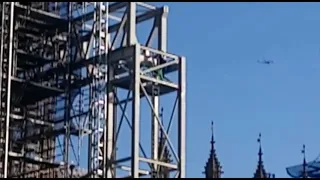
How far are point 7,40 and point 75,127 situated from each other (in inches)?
254

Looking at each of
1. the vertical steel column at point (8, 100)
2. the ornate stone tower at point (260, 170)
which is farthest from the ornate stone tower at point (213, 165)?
the vertical steel column at point (8, 100)

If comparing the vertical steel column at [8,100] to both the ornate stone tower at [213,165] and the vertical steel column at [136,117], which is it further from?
the ornate stone tower at [213,165]

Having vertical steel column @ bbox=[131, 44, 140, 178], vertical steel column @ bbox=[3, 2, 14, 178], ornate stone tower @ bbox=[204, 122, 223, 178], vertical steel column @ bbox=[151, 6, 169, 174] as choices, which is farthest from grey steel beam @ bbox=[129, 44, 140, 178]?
ornate stone tower @ bbox=[204, 122, 223, 178]

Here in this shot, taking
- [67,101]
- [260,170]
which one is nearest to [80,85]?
[67,101]

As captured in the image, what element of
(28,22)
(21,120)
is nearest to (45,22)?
(28,22)

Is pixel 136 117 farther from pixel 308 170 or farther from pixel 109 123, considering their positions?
pixel 308 170

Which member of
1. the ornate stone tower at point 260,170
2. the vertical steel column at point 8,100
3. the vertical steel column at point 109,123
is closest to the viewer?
the vertical steel column at point 8,100

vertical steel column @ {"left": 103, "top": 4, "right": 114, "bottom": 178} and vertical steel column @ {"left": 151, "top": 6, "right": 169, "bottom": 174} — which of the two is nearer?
vertical steel column @ {"left": 103, "top": 4, "right": 114, "bottom": 178}

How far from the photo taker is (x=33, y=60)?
62.8 meters

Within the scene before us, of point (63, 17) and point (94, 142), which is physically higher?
point (63, 17)

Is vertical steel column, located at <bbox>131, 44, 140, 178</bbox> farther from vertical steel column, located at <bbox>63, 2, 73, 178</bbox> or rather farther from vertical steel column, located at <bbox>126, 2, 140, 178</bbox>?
vertical steel column, located at <bbox>63, 2, 73, 178</bbox>

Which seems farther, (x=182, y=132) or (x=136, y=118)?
(x=182, y=132)

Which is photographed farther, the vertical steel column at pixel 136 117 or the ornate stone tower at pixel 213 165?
the ornate stone tower at pixel 213 165

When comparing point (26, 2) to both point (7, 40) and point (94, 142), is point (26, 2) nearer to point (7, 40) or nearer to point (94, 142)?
point (7, 40)
